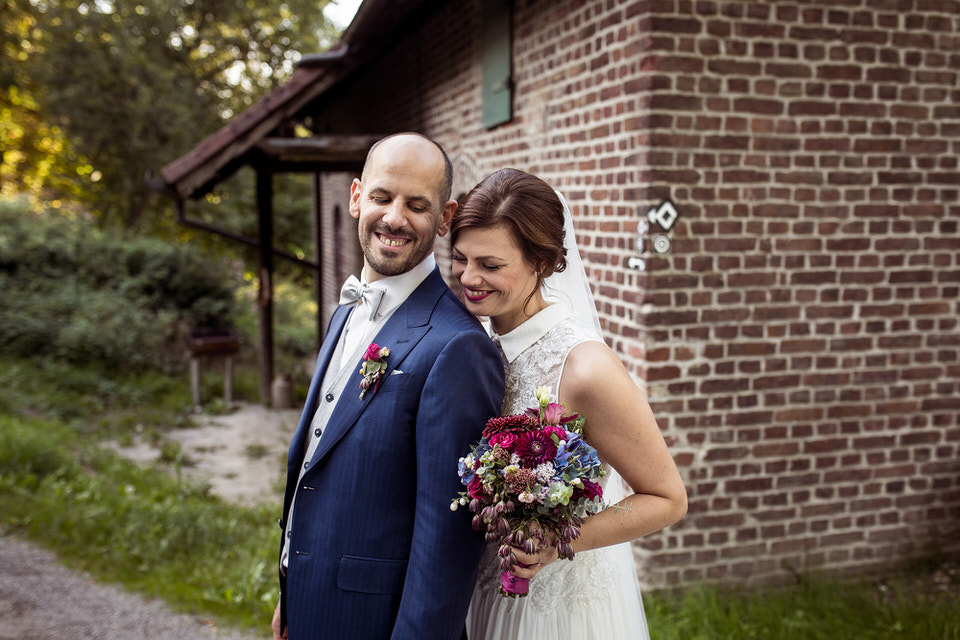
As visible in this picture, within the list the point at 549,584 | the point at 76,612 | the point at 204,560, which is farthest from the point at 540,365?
the point at 204,560

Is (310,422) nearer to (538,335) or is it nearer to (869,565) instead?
(538,335)

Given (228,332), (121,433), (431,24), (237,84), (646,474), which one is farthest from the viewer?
(237,84)

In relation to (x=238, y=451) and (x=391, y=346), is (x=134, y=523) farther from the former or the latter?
(x=391, y=346)

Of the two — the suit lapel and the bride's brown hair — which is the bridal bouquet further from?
the bride's brown hair

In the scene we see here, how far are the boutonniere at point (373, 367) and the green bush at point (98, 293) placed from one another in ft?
34.6

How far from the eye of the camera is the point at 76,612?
411cm

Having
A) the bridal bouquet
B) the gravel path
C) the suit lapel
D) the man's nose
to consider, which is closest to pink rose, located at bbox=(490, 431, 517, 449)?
the bridal bouquet

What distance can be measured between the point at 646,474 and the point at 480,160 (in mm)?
4701

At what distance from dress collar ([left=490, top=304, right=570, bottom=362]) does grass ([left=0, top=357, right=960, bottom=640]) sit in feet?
7.25

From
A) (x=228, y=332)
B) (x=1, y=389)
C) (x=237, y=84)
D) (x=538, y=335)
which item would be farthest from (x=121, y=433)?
(x=237, y=84)

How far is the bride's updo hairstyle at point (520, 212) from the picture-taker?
1877mm

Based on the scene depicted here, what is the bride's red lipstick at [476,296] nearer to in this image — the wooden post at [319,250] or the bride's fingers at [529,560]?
the bride's fingers at [529,560]

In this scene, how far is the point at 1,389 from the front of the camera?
8.96m

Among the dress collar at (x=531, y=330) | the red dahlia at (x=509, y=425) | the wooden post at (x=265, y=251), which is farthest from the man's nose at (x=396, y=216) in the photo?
the wooden post at (x=265, y=251)
